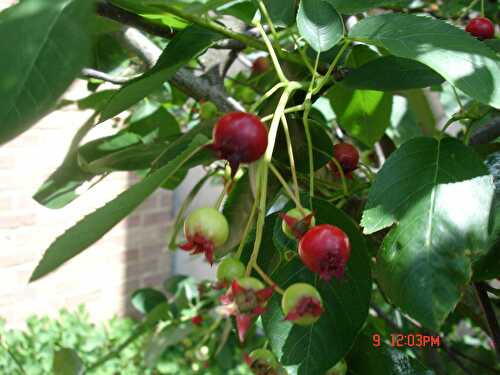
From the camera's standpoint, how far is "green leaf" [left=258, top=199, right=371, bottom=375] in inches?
16.1

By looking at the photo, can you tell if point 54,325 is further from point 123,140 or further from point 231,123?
point 231,123

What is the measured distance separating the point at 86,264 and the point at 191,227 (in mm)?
2261

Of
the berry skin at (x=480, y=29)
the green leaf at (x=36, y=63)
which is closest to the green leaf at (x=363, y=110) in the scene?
the berry skin at (x=480, y=29)

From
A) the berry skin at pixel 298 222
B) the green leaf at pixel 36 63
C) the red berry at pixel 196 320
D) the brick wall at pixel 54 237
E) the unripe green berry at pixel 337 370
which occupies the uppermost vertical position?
the green leaf at pixel 36 63

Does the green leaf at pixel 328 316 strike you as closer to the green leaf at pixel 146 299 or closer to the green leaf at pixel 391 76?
the green leaf at pixel 391 76

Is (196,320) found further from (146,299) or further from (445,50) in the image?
(445,50)

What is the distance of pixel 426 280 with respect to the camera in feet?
1.22

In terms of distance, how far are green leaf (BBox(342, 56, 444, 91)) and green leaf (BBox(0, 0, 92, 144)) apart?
0.86 ft

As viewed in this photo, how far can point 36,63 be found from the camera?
0.26 meters

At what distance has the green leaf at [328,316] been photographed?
0.41m

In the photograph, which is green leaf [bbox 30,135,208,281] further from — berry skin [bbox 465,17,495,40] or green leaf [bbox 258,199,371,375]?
berry skin [bbox 465,17,495,40]

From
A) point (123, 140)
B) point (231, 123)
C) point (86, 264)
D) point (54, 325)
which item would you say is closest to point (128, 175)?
point (86, 264)

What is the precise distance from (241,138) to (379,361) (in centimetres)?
28

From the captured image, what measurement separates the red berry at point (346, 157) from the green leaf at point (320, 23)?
0.13m
